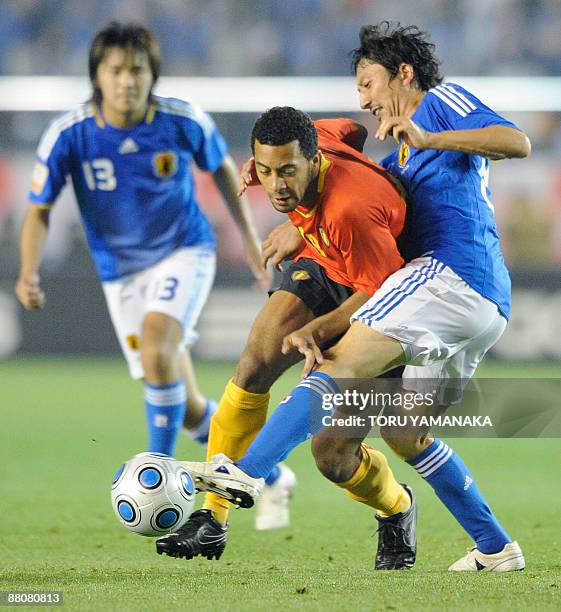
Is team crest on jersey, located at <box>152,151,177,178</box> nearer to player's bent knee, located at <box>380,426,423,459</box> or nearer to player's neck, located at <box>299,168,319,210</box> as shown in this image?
player's neck, located at <box>299,168,319,210</box>

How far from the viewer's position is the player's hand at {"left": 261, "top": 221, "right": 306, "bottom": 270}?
4684mm

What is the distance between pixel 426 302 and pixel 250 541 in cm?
170

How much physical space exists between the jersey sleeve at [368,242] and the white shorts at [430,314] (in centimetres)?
6

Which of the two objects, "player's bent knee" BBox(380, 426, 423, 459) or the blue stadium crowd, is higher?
the blue stadium crowd

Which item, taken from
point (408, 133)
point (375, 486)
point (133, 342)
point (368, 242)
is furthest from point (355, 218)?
point (133, 342)

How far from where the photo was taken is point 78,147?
6348mm

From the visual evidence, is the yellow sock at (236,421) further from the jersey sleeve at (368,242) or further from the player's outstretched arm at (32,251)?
the player's outstretched arm at (32,251)

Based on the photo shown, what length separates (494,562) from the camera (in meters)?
4.47

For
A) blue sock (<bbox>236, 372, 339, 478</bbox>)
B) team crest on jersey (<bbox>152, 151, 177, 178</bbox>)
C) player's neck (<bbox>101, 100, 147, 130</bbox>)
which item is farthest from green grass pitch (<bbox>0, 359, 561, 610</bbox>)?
player's neck (<bbox>101, 100, 147, 130</bbox>)

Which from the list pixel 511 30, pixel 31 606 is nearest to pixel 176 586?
pixel 31 606

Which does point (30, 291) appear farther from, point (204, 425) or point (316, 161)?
point (316, 161)

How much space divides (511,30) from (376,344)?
12167 mm

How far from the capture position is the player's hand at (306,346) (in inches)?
164

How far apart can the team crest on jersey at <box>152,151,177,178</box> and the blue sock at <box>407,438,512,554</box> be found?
8.73ft
